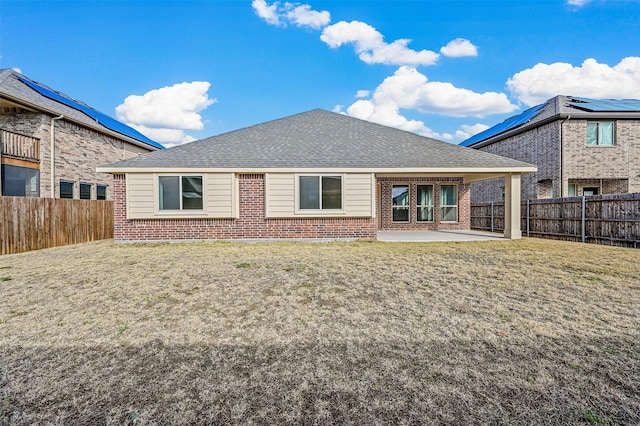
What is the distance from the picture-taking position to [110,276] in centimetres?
608

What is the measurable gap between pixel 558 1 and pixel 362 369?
17.6 metres

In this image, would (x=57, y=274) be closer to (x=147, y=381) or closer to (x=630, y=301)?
(x=147, y=381)

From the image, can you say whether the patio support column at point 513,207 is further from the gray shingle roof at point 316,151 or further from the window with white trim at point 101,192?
the window with white trim at point 101,192

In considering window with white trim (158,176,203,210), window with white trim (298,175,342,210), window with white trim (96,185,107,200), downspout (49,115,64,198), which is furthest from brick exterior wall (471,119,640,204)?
window with white trim (96,185,107,200)

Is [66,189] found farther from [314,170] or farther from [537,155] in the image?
[537,155]

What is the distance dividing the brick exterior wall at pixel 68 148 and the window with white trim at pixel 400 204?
1525 centimetres

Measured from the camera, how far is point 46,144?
13984 millimetres

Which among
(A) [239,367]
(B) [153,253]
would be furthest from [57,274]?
(A) [239,367]

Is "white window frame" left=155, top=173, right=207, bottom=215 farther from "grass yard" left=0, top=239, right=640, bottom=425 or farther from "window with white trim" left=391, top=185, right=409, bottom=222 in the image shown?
"window with white trim" left=391, top=185, right=409, bottom=222

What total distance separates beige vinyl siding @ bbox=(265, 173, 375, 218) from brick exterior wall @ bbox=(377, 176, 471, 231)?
12.8 ft

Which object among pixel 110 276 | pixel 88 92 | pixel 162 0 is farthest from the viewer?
pixel 88 92

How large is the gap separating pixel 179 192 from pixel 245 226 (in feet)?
8.19

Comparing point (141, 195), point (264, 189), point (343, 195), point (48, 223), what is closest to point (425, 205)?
point (343, 195)

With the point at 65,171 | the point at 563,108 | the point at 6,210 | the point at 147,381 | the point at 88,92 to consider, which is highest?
the point at 88,92
